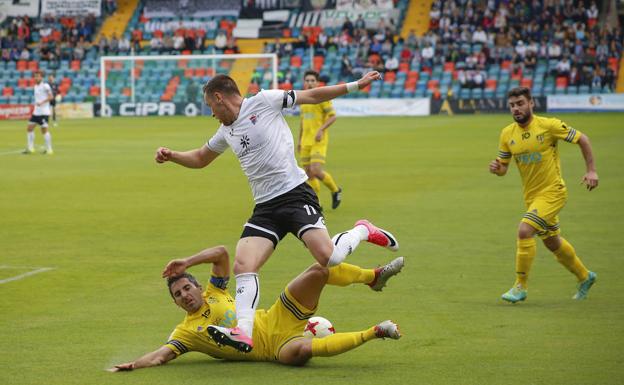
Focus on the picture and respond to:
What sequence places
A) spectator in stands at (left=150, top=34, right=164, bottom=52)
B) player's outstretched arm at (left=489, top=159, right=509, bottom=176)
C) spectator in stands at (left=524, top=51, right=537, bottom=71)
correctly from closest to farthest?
player's outstretched arm at (left=489, top=159, right=509, bottom=176)
spectator in stands at (left=524, top=51, right=537, bottom=71)
spectator in stands at (left=150, top=34, right=164, bottom=52)

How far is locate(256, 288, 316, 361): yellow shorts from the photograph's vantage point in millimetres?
7305

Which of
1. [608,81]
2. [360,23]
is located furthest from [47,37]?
[608,81]

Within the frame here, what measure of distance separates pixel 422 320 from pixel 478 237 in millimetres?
5129

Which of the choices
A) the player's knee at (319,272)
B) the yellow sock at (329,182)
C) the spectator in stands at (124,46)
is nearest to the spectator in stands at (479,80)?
the spectator in stands at (124,46)

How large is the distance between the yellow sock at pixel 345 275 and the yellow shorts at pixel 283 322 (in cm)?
46

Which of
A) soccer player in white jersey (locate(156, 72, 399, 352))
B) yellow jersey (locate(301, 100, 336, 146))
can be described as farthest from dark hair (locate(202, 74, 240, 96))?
yellow jersey (locate(301, 100, 336, 146))

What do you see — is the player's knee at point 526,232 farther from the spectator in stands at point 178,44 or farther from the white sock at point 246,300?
the spectator in stands at point 178,44

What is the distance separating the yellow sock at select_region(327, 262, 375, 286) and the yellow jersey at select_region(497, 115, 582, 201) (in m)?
2.62

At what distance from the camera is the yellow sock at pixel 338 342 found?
710 centimetres

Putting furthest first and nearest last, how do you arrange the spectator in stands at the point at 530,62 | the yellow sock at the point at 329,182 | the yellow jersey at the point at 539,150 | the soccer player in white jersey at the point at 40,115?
1. the spectator in stands at the point at 530,62
2. the soccer player in white jersey at the point at 40,115
3. the yellow sock at the point at 329,182
4. the yellow jersey at the point at 539,150

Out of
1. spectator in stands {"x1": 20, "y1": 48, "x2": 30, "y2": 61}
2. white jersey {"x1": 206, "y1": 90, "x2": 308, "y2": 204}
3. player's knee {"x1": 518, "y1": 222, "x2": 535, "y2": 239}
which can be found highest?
white jersey {"x1": 206, "y1": 90, "x2": 308, "y2": 204}

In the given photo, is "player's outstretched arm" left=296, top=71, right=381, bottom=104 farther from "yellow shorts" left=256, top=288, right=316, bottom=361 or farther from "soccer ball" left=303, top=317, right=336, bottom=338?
"soccer ball" left=303, top=317, right=336, bottom=338

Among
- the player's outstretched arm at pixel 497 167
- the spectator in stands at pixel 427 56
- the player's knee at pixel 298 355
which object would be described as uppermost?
the player's outstretched arm at pixel 497 167

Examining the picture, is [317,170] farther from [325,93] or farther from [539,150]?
[325,93]
